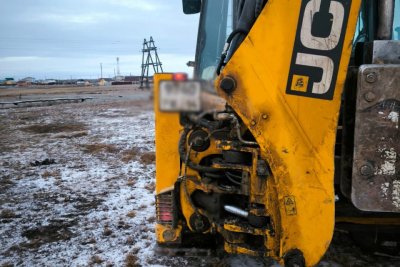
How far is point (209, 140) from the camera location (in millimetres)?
2291

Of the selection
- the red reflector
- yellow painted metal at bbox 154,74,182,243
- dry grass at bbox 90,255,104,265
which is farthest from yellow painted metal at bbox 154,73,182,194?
the red reflector

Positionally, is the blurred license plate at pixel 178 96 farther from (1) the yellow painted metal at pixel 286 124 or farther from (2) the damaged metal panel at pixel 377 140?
(2) the damaged metal panel at pixel 377 140

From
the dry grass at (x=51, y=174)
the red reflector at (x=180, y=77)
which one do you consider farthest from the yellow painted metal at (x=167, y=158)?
the dry grass at (x=51, y=174)

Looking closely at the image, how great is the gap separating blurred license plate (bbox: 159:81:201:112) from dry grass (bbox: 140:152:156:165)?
238 inches

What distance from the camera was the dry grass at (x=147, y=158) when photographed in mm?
6974

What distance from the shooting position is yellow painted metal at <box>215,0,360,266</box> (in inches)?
74.7

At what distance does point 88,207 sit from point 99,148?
13.0 feet

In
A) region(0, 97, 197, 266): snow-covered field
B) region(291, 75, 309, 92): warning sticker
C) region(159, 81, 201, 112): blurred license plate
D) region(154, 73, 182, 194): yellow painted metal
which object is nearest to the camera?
region(159, 81, 201, 112): blurred license plate

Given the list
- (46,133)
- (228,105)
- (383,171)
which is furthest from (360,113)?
(46,133)

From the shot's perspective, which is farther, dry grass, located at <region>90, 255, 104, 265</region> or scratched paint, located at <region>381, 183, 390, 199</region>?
dry grass, located at <region>90, 255, 104, 265</region>

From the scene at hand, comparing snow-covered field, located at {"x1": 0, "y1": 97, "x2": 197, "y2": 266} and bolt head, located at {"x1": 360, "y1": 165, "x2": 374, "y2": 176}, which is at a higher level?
bolt head, located at {"x1": 360, "y1": 165, "x2": 374, "y2": 176}

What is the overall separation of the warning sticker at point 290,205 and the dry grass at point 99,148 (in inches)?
257

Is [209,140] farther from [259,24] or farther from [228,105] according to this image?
[259,24]

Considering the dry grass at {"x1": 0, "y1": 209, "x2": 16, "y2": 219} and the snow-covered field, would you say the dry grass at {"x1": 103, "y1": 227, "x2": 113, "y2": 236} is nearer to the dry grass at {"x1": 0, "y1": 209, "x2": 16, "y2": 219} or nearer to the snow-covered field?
the snow-covered field
